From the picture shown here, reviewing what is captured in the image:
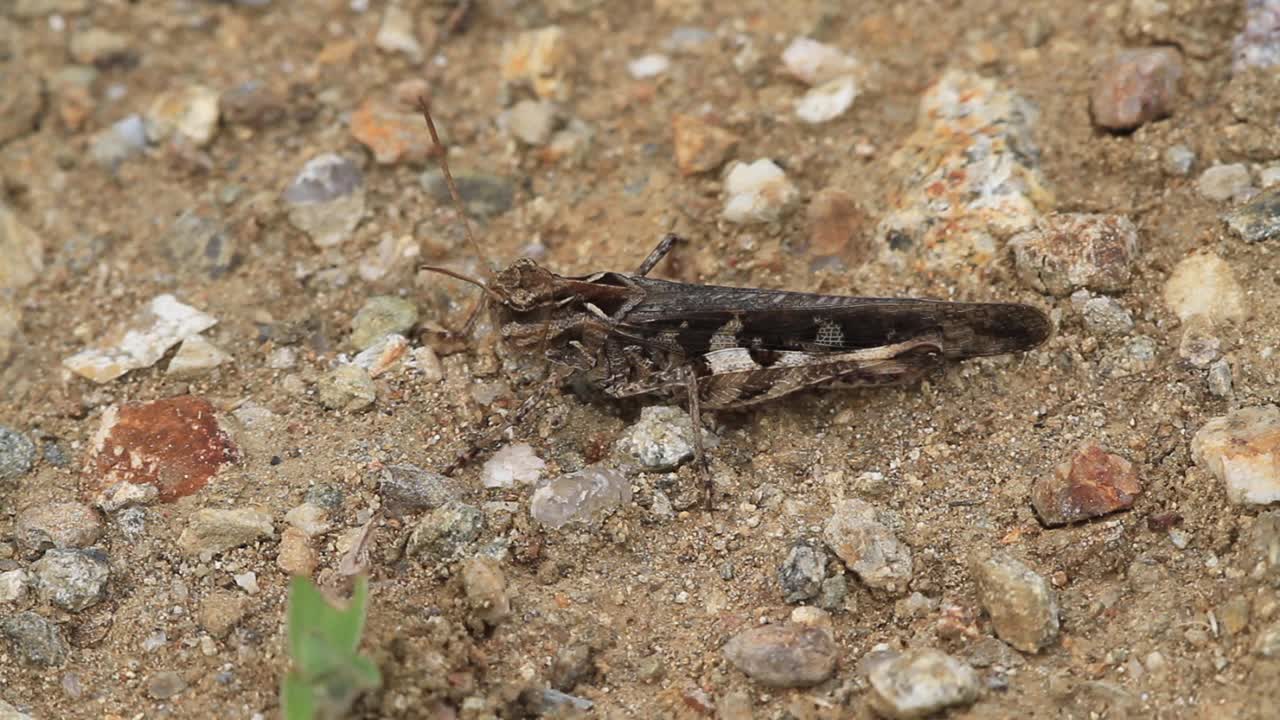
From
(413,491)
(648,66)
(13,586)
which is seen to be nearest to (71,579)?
(13,586)

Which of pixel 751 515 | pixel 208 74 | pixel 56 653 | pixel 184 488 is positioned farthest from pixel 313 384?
pixel 208 74

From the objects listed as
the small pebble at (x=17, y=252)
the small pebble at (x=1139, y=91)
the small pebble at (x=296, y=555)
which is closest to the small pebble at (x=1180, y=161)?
the small pebble at (x=1139, y=91)

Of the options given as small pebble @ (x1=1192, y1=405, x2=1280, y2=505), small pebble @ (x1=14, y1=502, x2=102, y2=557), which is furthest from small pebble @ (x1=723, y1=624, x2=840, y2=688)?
small pebble @ (x1=14, y1=502, x2=102, y2=557)

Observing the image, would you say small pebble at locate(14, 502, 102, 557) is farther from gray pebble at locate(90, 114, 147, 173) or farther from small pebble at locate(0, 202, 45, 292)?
gray pebble at locate(90, 114, 147, 173)

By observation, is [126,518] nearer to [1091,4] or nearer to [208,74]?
[208,74]

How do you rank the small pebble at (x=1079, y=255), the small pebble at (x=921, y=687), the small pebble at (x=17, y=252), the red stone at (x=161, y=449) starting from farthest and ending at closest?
the small pebble at (x=17, y=252), the small pebble at (x=1079, y=255), the red stone at (x=161, y=449), the small pebble at (x=921, y=687)

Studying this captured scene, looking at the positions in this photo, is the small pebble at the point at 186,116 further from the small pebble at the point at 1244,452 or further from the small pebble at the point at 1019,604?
the small pebble at the point at 1244,452

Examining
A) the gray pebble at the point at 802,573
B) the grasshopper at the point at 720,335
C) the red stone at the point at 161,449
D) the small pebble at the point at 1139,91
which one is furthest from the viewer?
the small pebble at the point at 1139,91
